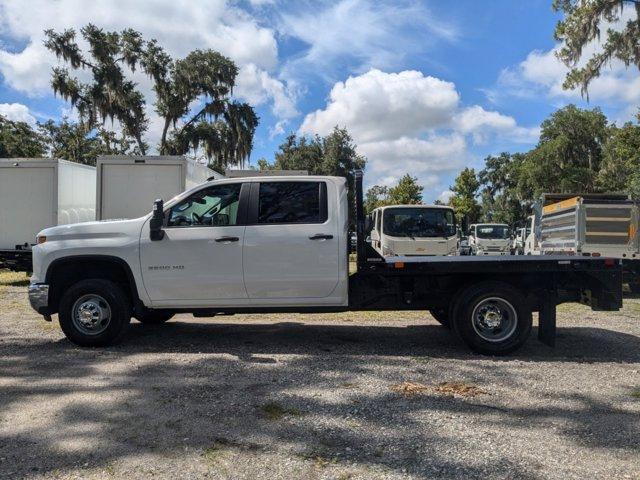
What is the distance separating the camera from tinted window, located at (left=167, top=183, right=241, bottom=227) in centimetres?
659

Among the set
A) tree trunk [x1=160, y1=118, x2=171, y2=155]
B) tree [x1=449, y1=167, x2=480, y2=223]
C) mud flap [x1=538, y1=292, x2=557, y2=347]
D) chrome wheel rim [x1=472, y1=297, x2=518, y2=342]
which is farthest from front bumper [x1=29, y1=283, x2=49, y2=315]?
tree [x1=449, y1=167, x2=480, y2=223]

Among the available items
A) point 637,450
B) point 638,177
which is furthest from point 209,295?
point 638,177

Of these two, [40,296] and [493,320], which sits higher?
[40,296]

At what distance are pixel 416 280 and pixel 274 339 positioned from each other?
6.88ft

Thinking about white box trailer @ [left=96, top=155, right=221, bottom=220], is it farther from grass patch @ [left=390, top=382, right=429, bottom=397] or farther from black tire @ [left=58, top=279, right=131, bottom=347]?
grass patch @ [left=390, top=382, right=429, bottom=397]

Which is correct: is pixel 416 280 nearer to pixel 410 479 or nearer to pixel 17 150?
pixel 410 479

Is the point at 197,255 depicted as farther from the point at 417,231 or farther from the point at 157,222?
the point at 417,231

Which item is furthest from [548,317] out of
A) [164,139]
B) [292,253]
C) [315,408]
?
[164,139]

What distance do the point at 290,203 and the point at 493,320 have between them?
8.97 feet

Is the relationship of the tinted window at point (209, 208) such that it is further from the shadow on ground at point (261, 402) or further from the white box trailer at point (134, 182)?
the white box trailer at point (134, 182)

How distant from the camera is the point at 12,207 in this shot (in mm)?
13789

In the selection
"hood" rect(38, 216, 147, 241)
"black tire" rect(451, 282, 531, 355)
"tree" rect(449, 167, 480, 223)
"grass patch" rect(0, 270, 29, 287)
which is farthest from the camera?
"tree" rect(449, 167, 480, 223)

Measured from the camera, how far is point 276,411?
4.56m

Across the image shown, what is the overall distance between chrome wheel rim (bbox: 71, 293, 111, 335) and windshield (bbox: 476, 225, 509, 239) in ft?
67.1
